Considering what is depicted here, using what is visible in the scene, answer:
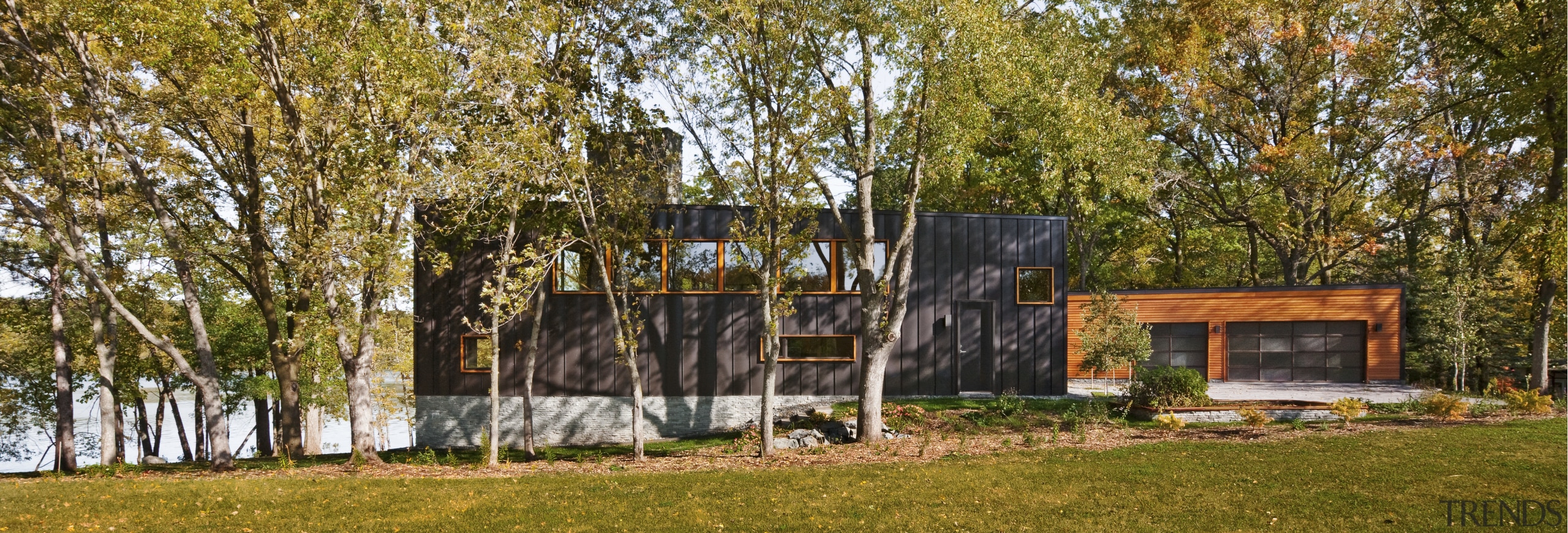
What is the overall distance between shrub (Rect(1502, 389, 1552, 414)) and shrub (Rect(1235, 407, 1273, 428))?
3.70 metres

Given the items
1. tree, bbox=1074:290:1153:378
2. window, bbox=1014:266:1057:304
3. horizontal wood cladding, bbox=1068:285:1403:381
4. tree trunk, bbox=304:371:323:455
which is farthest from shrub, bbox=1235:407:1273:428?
tree trunk, bbox=304:371:323:455

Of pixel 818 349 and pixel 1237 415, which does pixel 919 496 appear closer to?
pixel 818 349

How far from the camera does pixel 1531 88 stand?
11.5 m

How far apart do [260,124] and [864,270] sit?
11.0m

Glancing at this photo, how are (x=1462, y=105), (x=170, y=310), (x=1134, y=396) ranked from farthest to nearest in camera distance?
(x=170, y=310)
(x=1462, y=105)
(x=1134, y=396)

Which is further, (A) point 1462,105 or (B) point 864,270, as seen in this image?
(A) point 1462,105

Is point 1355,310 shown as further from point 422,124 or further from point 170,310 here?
point 170,310

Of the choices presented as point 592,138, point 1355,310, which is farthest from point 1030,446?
point 1355,310

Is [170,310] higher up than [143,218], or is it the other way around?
[143,218]

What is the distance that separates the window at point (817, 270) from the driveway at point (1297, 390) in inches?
226

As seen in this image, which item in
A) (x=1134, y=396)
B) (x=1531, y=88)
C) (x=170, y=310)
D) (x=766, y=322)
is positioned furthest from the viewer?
(x=170, y=310)

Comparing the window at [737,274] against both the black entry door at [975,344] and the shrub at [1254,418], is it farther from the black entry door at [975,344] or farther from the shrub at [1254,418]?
the shrub at [1254,418]

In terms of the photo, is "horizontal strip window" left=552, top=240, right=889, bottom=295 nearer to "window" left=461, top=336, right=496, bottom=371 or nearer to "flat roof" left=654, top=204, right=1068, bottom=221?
"flat roof" left=654, top=204, right=1068, bottom=221
